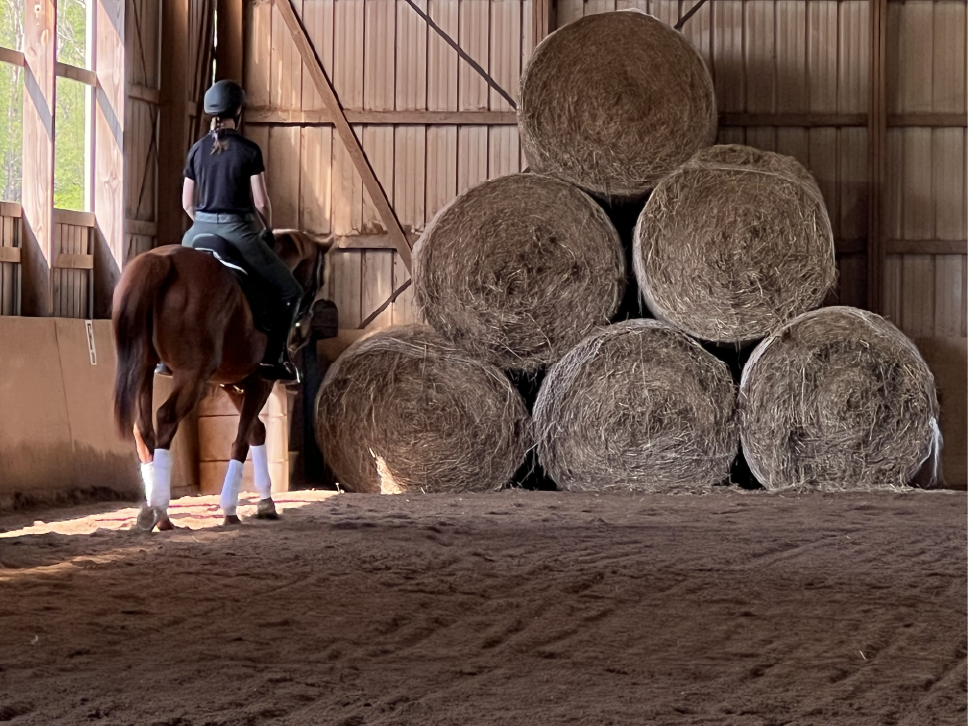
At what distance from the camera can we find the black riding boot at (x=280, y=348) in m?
6.84

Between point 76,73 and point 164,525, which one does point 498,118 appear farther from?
point 164,525

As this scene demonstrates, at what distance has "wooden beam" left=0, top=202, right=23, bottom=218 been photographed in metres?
7.55

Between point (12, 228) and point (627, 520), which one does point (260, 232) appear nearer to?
point (12, 228)

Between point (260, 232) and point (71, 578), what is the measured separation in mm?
2535

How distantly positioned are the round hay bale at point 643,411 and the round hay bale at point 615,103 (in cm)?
108

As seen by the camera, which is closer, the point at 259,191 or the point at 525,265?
the point at 259,191

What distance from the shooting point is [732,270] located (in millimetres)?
8320

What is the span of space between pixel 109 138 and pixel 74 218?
661mm

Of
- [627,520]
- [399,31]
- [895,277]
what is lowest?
[627,520]

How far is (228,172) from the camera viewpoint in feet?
21.5

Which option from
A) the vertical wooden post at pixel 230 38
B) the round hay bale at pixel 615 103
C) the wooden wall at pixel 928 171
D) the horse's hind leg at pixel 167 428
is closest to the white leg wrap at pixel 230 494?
the horse's hind leg at pixel 167 428

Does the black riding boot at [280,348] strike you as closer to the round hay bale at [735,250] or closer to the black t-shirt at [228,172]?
the black t-shirt at [228,172]

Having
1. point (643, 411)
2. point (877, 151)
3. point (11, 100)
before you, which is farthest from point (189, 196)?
point (877, 151)

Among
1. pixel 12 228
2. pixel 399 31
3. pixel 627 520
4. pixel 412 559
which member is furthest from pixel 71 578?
pixel 399 31
